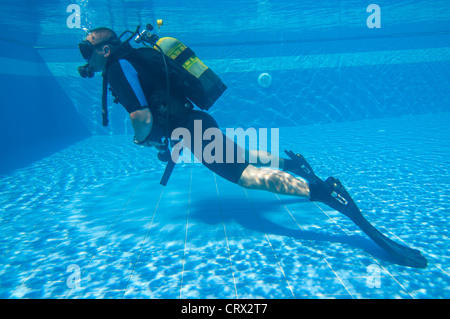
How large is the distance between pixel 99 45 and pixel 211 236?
2.74 m

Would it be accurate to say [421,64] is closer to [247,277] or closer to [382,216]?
[382,216]

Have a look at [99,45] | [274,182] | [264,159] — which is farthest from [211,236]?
[99,45]

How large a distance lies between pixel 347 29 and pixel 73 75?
18.9 metres

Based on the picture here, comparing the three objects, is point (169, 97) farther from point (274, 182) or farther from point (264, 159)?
point (264, 159)

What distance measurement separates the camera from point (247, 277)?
2887 millimetres

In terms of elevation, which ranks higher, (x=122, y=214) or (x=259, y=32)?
(x=259, y=32)

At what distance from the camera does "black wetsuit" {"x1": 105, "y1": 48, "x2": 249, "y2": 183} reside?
112 inches

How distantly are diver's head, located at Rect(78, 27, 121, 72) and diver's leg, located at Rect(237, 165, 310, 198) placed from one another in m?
2.11

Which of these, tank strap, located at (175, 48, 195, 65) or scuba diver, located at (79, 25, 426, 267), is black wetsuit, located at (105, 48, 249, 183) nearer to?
Answer: scuba diver, located at (79, 25, 426, 267)

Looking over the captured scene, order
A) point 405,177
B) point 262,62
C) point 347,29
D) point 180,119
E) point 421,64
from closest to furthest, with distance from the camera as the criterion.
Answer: point 180,119
point 405,177
point 262,62
point 421,64
point 347,29

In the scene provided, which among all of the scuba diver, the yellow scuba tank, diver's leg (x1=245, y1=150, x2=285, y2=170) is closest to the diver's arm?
the scuba diver

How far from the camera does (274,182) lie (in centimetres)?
333

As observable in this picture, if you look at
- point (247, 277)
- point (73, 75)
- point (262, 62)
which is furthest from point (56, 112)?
point (247, 277)

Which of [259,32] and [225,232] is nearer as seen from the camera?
[225,232]
